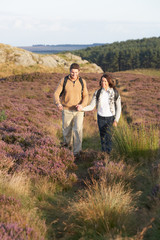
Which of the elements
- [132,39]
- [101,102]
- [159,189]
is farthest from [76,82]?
[132,39]

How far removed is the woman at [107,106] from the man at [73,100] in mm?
308

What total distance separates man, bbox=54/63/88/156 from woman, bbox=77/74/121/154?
0.31 meters

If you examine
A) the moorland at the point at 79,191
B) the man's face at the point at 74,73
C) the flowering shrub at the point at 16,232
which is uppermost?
the man's face at the point at 74,73

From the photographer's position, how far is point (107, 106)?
5.79m

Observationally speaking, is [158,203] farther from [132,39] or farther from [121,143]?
[132,39]

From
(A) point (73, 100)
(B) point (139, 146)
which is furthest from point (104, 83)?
(B) point (139, 146)

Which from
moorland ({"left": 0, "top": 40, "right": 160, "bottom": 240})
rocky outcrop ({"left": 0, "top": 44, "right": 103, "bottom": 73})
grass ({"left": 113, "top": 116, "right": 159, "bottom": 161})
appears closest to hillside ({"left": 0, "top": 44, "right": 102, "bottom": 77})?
rocky outcrop ({"left": 0, "top": 44, "right": 103, "bottom": 73})

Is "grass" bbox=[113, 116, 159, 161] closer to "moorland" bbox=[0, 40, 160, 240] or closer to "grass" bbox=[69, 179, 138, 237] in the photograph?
"moorland" bbox=[0, 40, 160, 240]

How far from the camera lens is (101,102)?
19.0ft

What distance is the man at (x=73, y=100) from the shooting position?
229 inches

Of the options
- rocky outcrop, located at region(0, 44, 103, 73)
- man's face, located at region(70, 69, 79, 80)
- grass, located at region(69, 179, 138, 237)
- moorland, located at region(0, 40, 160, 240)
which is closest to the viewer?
moorland, located at region(0, 40, 160, 240)

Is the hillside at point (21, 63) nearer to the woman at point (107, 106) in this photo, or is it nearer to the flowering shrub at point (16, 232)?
the woman at point (107, 106)

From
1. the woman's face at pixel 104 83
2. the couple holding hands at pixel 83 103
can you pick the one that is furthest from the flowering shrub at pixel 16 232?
the woman's face at pixel 104 83

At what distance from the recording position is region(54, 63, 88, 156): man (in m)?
5.82
